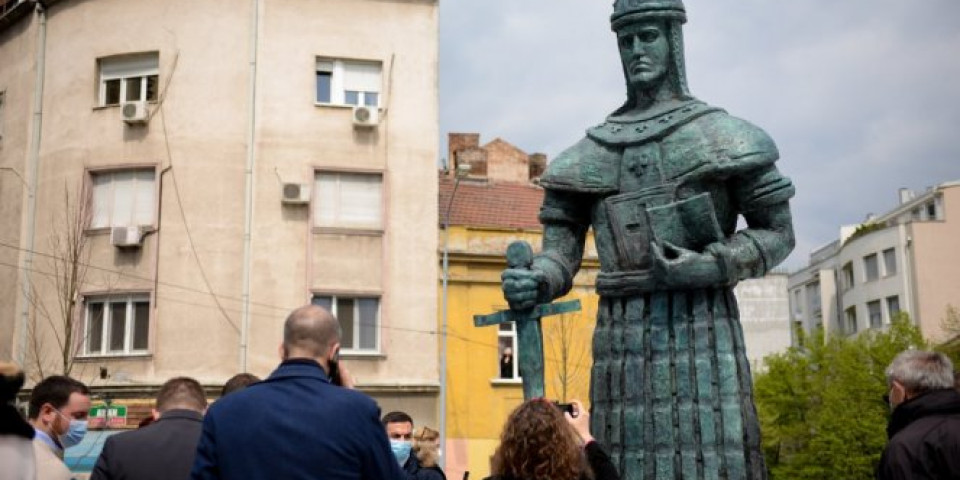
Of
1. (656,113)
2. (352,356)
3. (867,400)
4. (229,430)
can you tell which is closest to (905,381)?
(656,113)

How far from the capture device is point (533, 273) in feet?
21.1

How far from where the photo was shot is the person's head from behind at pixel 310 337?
4.53 metres

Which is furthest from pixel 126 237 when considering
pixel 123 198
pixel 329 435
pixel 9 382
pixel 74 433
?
pixel 329 435

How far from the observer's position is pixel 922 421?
17.9 ft

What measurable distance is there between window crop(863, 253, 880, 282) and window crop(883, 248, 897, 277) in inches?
27.5

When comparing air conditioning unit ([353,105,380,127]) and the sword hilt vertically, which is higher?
air conditioning unit ([353,105,380,127])

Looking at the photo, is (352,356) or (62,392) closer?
(62,392)

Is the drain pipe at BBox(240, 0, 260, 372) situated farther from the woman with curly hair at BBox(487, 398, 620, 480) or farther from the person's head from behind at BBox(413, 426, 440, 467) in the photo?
the woman with curly hair at BBox(487, 398, 620, 480)

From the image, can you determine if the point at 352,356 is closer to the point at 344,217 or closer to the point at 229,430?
the point at 344,217

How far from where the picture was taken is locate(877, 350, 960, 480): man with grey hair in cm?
531

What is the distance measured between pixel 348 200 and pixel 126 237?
4.82m

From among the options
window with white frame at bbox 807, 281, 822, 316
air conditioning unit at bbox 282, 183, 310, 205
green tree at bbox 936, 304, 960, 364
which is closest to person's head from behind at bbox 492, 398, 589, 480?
air conditioning unit at bbox 282, 183, 310, 205

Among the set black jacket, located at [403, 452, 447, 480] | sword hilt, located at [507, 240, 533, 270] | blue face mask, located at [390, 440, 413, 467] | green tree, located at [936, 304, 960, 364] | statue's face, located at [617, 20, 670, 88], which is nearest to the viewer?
sword hilt, located at [507, 240, 533, 270]

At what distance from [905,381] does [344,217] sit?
2256 centimetres
